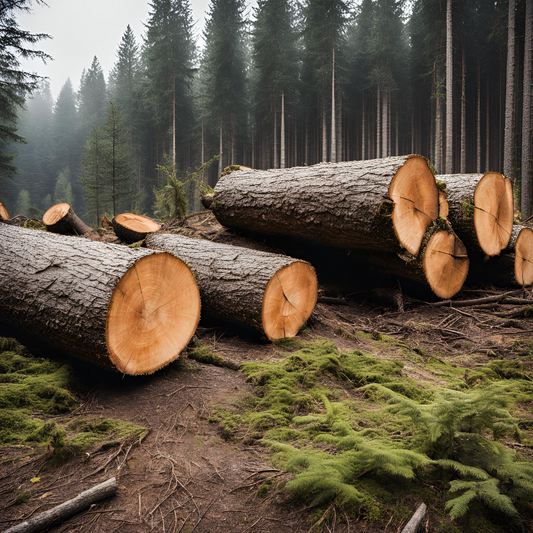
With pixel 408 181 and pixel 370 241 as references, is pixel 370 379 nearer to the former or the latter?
pixel 370 241

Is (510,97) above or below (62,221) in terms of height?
above

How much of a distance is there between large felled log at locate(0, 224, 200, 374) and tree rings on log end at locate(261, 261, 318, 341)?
0.89 metres

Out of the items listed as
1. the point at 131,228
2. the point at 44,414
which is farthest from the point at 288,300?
the point at 131,228

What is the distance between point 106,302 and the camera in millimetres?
2822

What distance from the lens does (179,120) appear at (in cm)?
2597

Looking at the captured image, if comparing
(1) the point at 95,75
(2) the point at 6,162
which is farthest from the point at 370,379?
(1) the point at 95,75

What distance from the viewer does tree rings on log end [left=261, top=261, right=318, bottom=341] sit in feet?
13.1

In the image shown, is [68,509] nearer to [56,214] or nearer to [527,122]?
[56,214]

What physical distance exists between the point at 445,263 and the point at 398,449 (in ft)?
13.9

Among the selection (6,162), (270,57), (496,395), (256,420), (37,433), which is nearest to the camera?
(496,395)

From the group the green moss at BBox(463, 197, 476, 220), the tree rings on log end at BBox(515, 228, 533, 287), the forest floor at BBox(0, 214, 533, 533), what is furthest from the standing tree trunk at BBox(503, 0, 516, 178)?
the forest floor at BBox(0, 214, 533, 533)

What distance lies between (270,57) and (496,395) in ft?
87.9

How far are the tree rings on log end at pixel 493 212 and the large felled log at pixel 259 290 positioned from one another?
3.33 metres

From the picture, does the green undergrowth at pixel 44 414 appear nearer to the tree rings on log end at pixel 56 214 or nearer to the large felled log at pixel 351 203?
the large felled log at pixel 351 203
